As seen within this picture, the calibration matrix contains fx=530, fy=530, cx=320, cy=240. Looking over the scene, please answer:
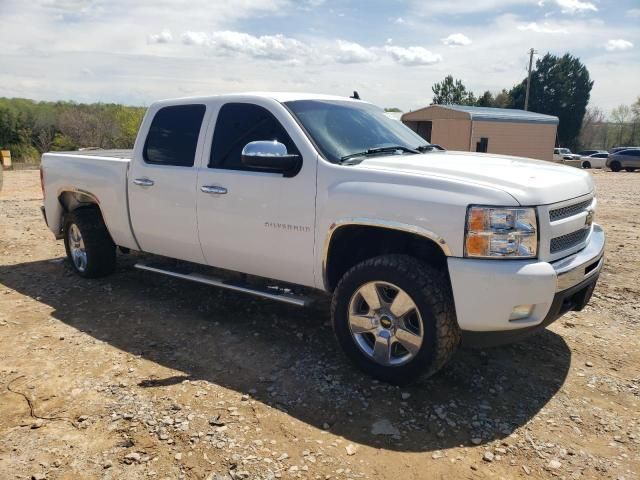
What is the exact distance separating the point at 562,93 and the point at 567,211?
61.3 metres

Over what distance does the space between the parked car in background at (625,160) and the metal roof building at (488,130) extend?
3.83 metres

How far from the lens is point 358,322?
3670 millimetres

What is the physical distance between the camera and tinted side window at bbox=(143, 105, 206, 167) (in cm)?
470

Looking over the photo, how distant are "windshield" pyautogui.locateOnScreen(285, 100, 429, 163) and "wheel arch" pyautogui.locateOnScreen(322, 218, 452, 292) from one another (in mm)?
533

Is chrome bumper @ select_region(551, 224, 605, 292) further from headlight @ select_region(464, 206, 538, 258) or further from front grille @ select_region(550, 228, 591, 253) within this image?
headlight @ select_region(464, 206, 538, 258)

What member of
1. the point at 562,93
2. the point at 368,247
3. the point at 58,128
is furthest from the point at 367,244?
the point at 562,93

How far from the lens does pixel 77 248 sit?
607 centimetres

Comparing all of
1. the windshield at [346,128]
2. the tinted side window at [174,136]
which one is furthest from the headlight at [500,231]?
the tinted side window at [174,136]

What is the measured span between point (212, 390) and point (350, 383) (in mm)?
943

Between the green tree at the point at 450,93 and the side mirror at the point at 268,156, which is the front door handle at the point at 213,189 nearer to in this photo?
the side mirror at the point at 268,156

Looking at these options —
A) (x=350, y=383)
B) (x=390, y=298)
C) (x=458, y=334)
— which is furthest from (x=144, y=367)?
(x=458, y=334)

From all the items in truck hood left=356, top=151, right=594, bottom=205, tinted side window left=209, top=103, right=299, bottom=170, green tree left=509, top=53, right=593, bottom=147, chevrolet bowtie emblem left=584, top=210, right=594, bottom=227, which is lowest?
chevrolet bowtie emblem left=584, top=210, right=594, bottom=227

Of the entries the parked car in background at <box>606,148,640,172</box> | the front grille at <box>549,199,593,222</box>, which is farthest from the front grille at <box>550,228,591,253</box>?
the parked car in background at <box>606,148,640,172</box>

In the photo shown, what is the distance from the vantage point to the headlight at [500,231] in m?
3.10
